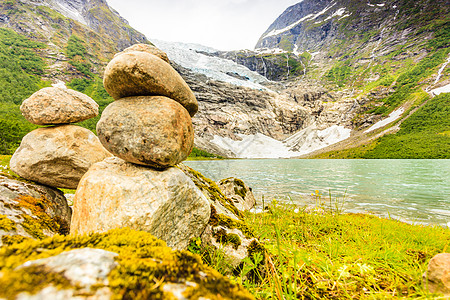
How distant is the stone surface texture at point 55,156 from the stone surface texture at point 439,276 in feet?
29.9

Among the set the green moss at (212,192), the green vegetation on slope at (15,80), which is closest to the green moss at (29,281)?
the green moss at (212,192)

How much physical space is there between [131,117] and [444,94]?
249m

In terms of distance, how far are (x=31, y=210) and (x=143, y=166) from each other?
2892mm

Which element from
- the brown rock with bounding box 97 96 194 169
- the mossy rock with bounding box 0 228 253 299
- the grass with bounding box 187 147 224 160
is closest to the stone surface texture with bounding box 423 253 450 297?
the mossy rock with bounding box 0 228 253 299

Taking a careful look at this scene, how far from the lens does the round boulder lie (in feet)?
21.0

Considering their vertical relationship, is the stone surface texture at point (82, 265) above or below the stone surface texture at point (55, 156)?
below

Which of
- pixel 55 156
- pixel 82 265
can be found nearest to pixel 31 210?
pixel 55 156

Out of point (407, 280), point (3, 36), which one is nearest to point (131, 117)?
point (407, 280)

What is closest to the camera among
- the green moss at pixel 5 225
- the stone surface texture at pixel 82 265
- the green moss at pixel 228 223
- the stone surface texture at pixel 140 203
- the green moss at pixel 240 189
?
the stone surface texture at pixel 82 265

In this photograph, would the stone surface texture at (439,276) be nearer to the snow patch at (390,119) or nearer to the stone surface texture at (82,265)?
the stone surface texture at (82,265)

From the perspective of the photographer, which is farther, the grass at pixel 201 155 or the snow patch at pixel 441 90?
the grass at pixel 201 155

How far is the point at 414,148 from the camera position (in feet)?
411

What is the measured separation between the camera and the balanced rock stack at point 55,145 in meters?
6.11

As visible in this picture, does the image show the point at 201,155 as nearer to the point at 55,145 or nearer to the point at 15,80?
the point at 15,80
